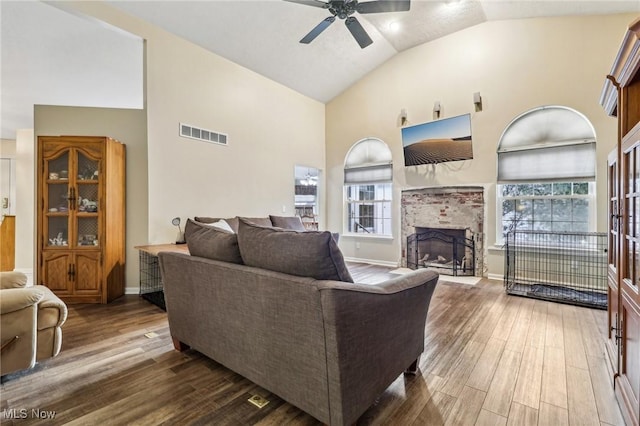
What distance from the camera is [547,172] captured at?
4.51 m

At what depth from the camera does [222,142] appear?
5.04 meters

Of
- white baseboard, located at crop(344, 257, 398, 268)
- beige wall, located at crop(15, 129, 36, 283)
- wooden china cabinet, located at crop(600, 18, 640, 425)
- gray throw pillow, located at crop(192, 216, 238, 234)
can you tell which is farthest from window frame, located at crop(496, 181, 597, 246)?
beige wall, located at crop(15, 129, 36, 283)

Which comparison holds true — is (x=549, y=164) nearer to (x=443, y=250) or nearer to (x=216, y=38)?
(x=443, y=250)

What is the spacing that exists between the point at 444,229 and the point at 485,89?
2473 mm

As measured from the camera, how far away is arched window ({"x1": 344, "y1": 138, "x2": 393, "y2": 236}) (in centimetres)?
622

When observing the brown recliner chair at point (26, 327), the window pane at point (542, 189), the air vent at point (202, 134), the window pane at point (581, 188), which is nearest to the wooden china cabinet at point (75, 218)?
the air vent at point (202, 134)

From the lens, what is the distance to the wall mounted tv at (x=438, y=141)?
5.11 metres

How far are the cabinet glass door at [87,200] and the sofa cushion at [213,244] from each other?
2338mm

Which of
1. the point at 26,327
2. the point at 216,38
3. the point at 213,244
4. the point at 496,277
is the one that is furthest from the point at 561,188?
the point at 26,327

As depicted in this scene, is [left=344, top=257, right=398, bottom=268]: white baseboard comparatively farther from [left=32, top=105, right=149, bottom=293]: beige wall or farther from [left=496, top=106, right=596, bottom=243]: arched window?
[left=32, top=105, right=149, bottom=293]: beige wall

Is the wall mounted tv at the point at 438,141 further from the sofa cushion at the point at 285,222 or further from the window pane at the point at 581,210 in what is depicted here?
the sofa cushion at the point at 285,222

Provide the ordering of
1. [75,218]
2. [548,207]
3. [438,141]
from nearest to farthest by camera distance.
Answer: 1. [75,218]
2. [548,207]
3. [438,141]

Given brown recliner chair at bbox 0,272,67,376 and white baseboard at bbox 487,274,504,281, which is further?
white baseboard at bbox 487,274,504,281

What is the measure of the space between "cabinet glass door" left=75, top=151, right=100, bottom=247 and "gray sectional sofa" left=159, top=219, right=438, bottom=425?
2.49 metres
